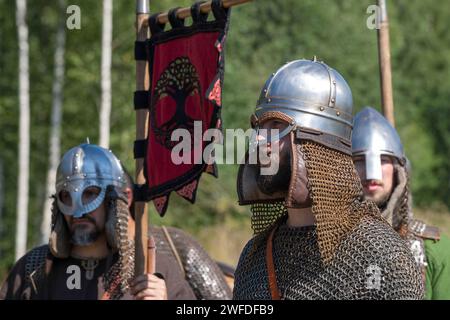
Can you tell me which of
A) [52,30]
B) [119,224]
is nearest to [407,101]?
[52,30]

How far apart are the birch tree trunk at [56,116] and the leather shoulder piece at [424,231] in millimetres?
10868

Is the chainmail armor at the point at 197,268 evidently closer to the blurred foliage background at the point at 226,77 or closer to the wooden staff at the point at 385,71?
the wooden staff at the point at 385,71

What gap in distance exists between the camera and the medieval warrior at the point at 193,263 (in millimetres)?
7129

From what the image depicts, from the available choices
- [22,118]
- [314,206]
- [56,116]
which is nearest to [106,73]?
[56,116]

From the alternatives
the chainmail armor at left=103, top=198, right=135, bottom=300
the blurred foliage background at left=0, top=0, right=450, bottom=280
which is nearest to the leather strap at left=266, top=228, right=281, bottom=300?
the chainmail armor at left=103, top=198, right=135, bottom=300

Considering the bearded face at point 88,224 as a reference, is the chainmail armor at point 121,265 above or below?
below

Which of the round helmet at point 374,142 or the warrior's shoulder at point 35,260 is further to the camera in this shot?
the warrior's shoulder at point 35,260

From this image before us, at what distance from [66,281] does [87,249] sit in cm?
25

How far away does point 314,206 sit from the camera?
4539 mm

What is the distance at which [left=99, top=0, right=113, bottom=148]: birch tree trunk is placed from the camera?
54.4ft

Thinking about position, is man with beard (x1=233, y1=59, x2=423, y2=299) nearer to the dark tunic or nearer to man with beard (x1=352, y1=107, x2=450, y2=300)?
man with beard (x1=352, y1=107, x2=450, y2=300)

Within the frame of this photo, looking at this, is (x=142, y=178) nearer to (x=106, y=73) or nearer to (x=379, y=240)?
(x=379, y=240)

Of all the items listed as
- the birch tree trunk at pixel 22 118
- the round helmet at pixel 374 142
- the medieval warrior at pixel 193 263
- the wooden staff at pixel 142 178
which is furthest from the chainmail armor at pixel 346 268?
the birch tree trunk at pixel 22 118

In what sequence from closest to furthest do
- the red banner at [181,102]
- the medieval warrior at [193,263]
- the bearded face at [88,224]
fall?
the red banner at [181,102]
the bearded face at [88,224]
the medieval warrior at [193,263]
